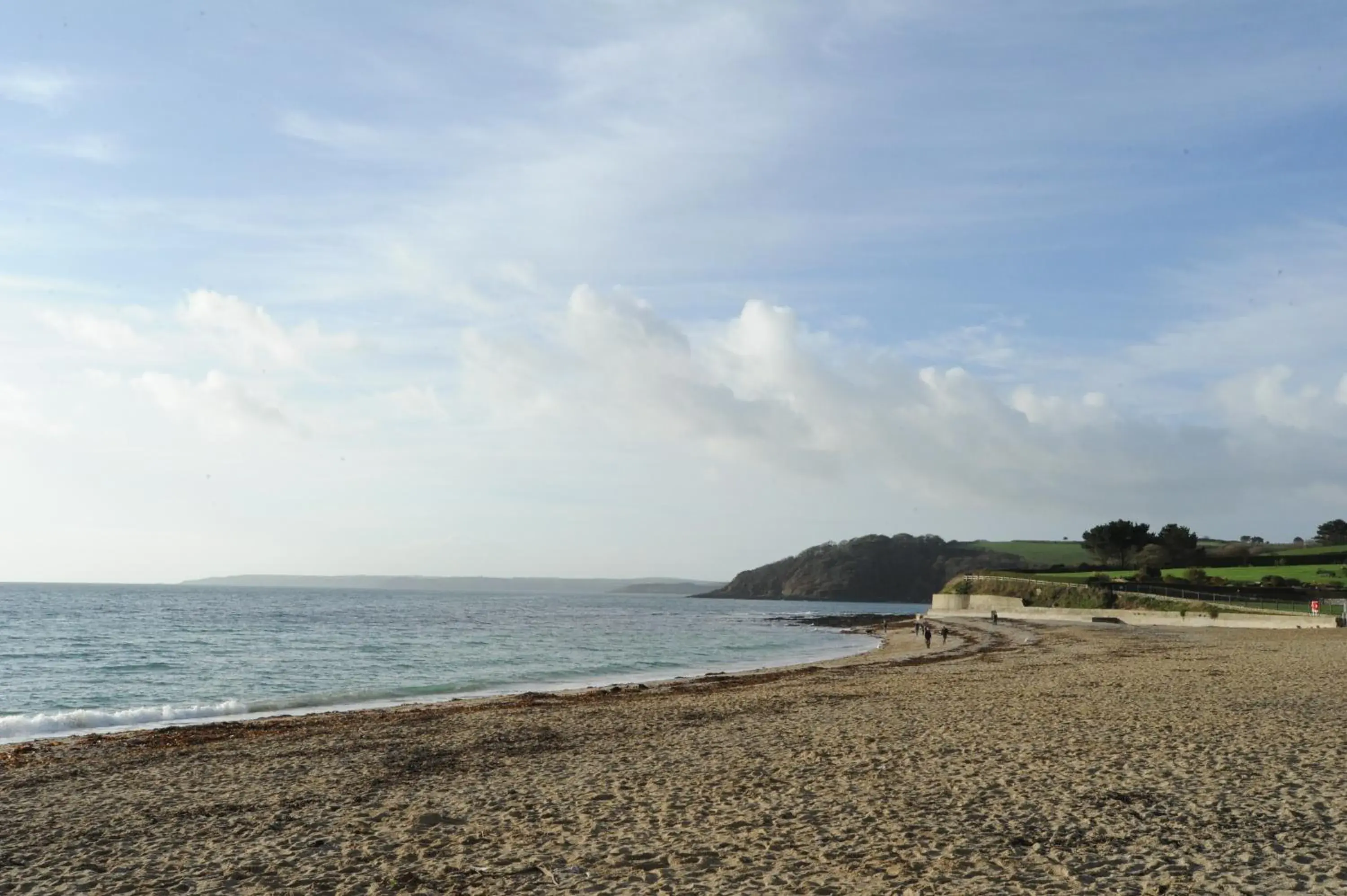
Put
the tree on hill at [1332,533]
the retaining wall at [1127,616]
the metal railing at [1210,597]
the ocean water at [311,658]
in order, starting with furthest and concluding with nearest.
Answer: the tree on hill at [1332,533], the metal railing at [1210,597], the retaining wall at [1127,616], the ocean water at [311,658]

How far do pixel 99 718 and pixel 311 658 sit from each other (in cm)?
2334

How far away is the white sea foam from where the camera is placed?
23.9 meters

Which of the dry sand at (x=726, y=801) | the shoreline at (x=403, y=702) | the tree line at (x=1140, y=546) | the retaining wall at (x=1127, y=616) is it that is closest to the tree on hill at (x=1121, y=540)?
the tree line at (x=1140, y=546)

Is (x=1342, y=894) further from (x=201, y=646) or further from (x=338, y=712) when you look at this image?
(x=201, y=646)

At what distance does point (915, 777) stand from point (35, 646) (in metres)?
55.9

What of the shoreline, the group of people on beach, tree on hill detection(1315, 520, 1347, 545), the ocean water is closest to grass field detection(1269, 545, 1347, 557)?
tree on hill detection(1315, 520, 1347, 545)

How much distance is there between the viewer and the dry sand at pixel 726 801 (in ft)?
28.9

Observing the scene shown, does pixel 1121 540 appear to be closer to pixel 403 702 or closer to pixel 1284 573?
pixel 1284 573

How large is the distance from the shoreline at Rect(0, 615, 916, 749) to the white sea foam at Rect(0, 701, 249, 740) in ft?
0.24

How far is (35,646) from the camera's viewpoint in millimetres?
53031

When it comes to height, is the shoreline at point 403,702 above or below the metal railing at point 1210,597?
below

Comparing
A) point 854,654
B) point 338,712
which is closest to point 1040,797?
point 338,712

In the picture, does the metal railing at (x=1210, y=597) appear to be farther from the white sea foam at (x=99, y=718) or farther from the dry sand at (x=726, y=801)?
the white sea foam at (x=99, y=718)

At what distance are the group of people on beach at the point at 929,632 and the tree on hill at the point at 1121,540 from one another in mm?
43248
